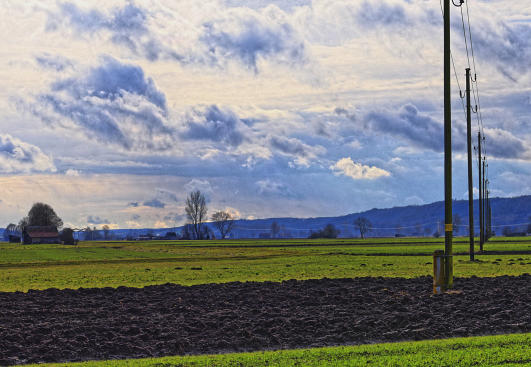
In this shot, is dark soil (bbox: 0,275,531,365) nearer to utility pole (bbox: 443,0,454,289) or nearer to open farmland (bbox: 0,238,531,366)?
open farmland (bbox: 0,238,531,366)

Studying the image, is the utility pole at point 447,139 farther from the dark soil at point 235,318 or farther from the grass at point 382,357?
the grass at point 382,357

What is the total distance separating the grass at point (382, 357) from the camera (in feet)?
52.5

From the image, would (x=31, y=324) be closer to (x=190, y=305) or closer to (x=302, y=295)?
(x=190, y=305)

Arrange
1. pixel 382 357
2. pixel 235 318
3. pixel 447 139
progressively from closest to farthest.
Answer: pixel 382 357 < pixel 235 318 < pixel 447 139

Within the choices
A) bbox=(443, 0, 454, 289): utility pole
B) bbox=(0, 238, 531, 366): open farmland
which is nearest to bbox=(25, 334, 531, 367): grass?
bbox=(0, 238, 531, 366): open farmland

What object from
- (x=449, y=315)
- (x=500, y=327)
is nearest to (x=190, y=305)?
(x=449, y=315)

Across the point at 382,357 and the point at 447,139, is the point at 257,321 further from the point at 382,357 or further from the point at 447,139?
the point at 447,139

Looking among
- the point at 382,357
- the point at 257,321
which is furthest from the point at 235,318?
the point at 382,357

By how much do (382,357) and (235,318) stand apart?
7.58 metres

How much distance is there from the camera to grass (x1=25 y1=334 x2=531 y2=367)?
16.0 meters

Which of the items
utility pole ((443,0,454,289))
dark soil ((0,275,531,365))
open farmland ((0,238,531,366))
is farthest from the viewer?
utility pole ((443,0,454,289))

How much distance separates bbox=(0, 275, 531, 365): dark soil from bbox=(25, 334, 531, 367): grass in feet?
4.48

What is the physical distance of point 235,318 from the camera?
2330cm

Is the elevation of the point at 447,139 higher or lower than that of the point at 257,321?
higher
